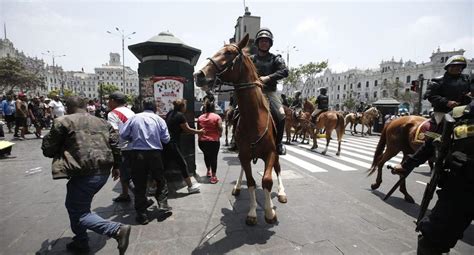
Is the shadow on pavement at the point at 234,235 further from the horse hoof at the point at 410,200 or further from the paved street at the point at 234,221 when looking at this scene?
the horse hoof at the point at 410,200

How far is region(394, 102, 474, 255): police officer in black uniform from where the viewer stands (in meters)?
1.80

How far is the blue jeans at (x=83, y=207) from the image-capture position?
2584 millimetres

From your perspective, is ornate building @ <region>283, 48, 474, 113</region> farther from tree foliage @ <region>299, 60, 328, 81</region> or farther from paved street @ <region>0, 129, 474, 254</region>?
paved street @ <region>0, 129, 474, 254</region>

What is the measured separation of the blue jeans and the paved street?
38 centimetres

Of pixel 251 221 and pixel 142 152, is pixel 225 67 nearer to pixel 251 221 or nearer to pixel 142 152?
pixel 142 152

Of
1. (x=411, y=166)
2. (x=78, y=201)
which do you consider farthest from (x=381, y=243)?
(x=78, y=201)

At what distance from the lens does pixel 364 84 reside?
253 feet

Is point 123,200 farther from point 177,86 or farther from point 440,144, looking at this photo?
point 440,144

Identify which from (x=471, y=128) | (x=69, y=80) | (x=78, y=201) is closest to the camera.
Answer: (x=471, y=128)

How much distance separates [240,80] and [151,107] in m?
1.57

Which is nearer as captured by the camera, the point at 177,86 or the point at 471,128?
the point at 471,128

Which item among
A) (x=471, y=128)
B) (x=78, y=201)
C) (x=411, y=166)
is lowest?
(x=78, y=201)

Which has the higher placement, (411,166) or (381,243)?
(411,166)

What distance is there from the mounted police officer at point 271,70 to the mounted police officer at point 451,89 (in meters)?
2.57
